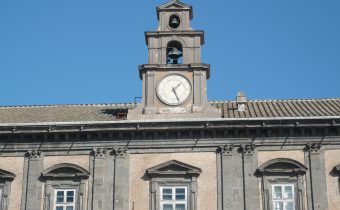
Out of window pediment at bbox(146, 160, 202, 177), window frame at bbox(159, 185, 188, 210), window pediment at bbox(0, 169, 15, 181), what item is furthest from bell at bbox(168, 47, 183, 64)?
window pediment at bbox(0, 169, 15, 181)

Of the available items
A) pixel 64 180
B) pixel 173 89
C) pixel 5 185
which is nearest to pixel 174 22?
pixel 173 89

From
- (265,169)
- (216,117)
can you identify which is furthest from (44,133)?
(265,169)

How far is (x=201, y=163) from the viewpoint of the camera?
29547 mm

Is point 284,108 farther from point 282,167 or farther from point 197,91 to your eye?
point 197,91

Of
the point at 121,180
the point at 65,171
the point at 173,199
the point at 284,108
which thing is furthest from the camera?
the point at 284,108

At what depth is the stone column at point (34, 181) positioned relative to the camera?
29344 millimetres

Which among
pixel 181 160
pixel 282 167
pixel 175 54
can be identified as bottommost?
pixel 282 167

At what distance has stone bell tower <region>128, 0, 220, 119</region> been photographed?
3080 centimetres

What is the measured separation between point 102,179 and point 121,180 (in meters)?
0.78

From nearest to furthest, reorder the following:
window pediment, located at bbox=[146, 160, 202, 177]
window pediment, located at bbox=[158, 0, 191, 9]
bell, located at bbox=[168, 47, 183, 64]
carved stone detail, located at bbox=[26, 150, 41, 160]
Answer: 1. window pediment, located at bbox=[146, 160, 202, 177]
2. carved stone detail, located at bbox=[26, 150, 41, 160]
3. bell, located at bbox=[168, 47, 183, 64]
4. window pediment, located at bbox=[158, 0, 191, 9]

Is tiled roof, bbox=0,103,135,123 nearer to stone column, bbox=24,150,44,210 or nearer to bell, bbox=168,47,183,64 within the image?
stone column, bbox=24,150,44,210

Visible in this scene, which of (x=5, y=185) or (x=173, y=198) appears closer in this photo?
(x=173, y=198)

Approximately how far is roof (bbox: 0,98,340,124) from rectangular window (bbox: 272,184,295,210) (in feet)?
9.91

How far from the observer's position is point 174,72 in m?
31.5
